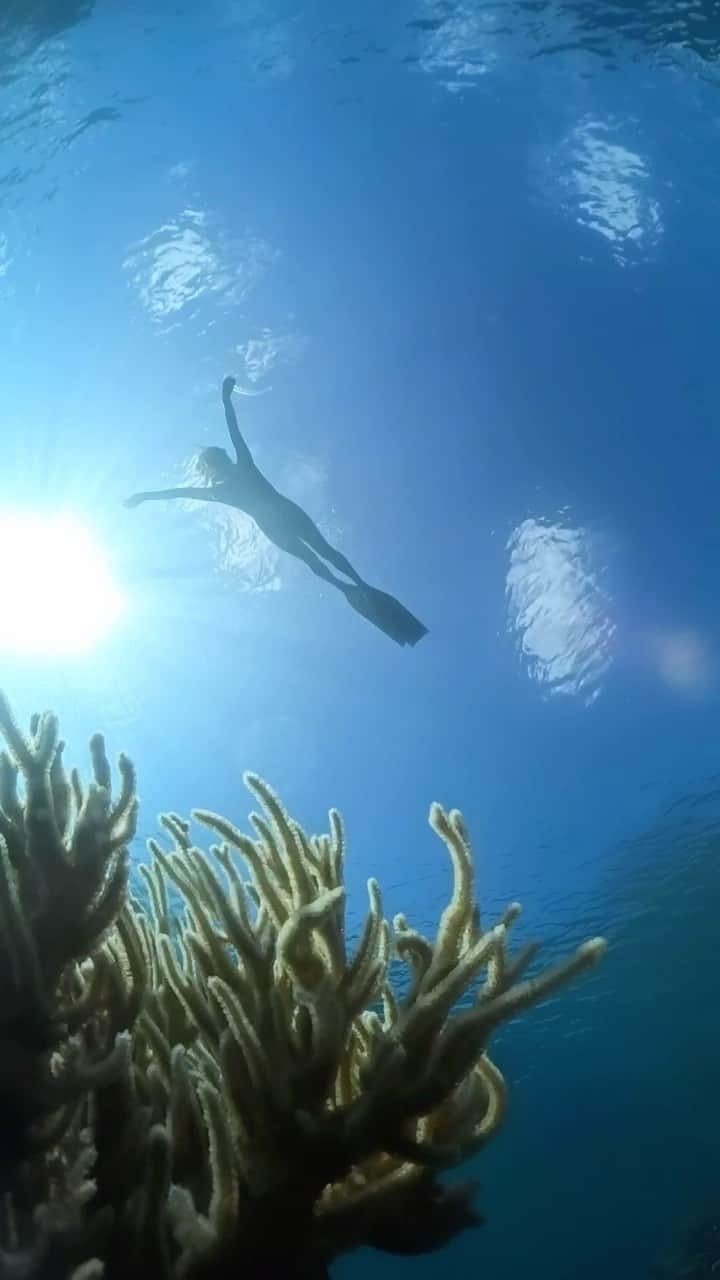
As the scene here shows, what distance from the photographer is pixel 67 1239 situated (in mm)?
1842

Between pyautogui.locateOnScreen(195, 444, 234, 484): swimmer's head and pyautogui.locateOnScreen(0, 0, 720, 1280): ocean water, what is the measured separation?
9.88 ft

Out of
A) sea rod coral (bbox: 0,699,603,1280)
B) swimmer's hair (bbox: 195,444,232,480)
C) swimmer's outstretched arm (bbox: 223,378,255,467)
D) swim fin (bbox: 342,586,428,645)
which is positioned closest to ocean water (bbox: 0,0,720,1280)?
swimmer's hair (bbox: 195,444,232,480)

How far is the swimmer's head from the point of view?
288 inches

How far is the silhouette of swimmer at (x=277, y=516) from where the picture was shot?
23.1 feet

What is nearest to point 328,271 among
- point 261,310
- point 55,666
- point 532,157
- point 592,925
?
point 261,310

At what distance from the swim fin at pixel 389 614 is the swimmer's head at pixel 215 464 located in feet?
5.37

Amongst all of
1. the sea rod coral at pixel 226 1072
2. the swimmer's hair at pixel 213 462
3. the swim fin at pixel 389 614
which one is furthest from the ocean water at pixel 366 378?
the sea rod coral at pixel 226 1072

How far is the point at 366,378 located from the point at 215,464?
14.5ft

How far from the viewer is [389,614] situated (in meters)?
7.04

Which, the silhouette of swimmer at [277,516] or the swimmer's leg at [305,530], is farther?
the swimmer's leg at [305,530]

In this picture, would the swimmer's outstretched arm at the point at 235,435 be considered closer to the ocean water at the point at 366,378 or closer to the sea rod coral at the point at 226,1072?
the ocean water at the point at 366,378

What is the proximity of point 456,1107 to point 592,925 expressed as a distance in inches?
947

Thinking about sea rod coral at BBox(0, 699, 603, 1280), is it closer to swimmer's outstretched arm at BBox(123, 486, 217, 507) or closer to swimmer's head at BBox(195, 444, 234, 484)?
swimmer's outstretched arm at BBox(123, 486, 217, 507)

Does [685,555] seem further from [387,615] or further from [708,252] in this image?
[387,615]
